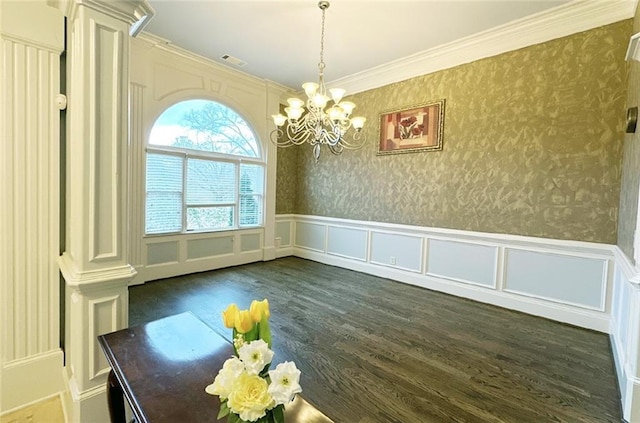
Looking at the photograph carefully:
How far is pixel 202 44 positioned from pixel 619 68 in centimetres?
469

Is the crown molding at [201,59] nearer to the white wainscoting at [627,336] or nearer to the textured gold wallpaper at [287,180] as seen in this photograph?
the textured gold wallpaper at [287,180]

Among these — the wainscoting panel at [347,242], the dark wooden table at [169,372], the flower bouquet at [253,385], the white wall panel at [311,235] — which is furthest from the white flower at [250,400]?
the white wall panel at [311,235]

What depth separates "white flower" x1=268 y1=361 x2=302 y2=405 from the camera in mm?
633

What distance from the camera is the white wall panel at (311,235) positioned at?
5.62 meters

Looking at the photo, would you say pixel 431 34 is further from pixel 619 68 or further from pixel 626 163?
pixel 626 163

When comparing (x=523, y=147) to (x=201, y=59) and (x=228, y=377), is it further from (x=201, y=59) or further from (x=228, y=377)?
(x=201, y=59)

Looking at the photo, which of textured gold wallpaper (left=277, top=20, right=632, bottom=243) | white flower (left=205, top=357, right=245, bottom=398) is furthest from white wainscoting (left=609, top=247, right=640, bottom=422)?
white flower (left=205, top=357, right=245, bottom=398)

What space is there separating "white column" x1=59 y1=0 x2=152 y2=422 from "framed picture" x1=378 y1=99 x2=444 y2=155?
360cm

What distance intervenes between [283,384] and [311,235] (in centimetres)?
518

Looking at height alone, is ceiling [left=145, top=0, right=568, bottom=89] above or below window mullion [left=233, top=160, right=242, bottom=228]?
above

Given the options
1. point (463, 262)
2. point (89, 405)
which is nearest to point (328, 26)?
point (463, 262)

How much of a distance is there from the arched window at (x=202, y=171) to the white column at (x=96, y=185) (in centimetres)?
290

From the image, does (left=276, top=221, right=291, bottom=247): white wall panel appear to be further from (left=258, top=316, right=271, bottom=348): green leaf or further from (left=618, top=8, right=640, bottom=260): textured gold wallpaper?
(left=258, top=316, right=271, bottom=348): green leaf

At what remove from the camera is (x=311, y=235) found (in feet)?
19.1
